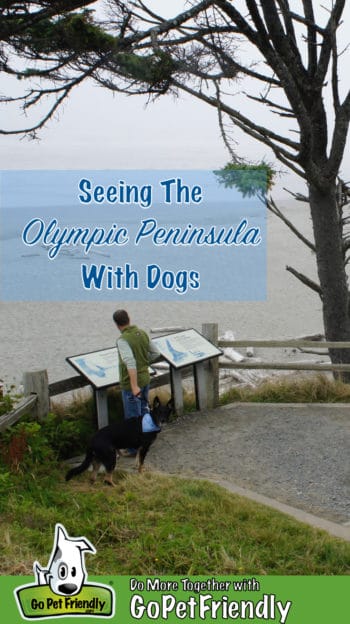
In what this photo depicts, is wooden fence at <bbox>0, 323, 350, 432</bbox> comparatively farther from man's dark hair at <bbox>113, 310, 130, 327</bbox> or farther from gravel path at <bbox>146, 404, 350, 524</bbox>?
man's dark hair at <bbox>113, 310, 130, 327</bbox>

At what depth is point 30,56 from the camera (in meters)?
10.6

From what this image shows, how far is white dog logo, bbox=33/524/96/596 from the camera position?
3.88m

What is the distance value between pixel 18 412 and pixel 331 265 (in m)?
7.03

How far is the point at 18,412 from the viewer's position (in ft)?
24.2

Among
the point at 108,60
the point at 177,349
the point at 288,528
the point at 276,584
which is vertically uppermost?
the point at 108,60

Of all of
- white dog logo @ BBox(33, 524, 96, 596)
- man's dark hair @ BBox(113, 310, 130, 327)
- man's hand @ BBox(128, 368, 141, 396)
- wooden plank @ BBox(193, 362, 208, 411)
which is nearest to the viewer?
white dog logo @ BBox(33, 524, 96, 596)

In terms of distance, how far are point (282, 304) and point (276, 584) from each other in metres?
21.6

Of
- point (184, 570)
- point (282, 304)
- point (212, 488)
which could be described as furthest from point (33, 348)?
point (184, 570)

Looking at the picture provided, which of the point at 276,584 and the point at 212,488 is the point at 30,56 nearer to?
the point at 212,488

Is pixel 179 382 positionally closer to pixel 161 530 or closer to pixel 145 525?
pixel 145 525

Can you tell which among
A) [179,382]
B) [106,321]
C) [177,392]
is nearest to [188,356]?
[179,382]

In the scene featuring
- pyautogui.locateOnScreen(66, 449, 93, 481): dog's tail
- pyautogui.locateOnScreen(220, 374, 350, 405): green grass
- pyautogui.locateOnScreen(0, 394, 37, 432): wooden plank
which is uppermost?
pyautogui.locateOnScreen(0, 394, 37, 432): wooden plank

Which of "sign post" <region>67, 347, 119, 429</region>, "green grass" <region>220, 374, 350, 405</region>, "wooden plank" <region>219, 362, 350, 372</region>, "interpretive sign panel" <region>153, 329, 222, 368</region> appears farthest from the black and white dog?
"green grass" <region>220, 374, 350, 405</region>

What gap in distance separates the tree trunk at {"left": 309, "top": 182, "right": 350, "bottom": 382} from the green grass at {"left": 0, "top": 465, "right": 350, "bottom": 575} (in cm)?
676
